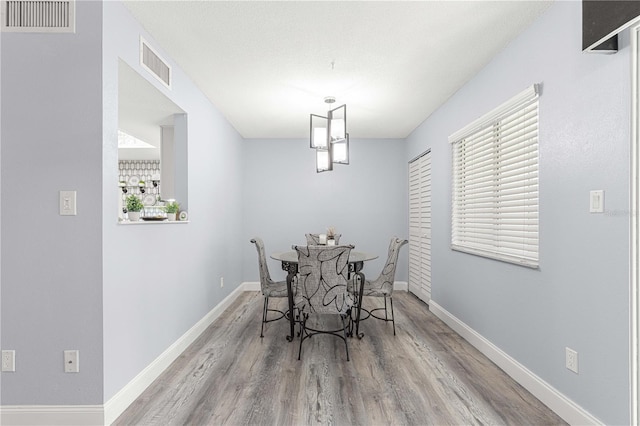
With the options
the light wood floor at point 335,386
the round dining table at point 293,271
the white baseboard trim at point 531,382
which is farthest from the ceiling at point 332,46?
the light wood floor at point 335,386

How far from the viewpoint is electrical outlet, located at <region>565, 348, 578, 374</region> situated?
201 centimetres

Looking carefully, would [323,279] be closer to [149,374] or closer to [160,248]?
[160,248]

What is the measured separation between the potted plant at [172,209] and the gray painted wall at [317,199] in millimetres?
2746

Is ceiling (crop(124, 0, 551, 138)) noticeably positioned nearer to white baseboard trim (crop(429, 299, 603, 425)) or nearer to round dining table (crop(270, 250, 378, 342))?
round dining table (crop(270, 250, 378, 342))

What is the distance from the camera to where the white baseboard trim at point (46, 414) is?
2.01 metres

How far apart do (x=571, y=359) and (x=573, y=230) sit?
0.75 m

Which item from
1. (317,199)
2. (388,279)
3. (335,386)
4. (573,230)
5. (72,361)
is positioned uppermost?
(317,199)

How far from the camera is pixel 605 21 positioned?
168cm

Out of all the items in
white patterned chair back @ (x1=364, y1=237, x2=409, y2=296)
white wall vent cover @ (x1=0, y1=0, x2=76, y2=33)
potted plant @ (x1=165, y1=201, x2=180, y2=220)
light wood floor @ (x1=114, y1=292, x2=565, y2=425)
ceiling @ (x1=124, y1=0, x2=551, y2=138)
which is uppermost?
ceiling @ (x1=124, y1=0, x2=551, y2=138)

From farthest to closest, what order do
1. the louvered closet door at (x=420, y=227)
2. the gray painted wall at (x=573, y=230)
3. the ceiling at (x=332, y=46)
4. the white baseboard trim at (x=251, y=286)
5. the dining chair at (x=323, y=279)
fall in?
1. the white baseboard trim at (x=251, y=286)
2. the louvered closet door at (x=420, y=227)
3. the dining chair at (x=323, y=279)
4. the ceiling at (x=332, y=46)
5. the gray painted wall at (x=573, y=230)

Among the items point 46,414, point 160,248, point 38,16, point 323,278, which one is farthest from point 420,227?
point 38,16

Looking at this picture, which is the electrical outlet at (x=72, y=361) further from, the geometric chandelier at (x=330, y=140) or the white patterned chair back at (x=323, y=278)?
the geometric chandelier at (x=330, y=140)

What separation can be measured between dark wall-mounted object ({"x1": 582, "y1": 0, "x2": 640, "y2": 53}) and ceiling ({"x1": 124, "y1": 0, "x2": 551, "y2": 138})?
52 cm

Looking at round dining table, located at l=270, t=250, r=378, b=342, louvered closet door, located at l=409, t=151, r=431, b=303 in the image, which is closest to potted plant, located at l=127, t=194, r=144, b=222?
round dining table, located at l=270, t=250, r=378, b=342
